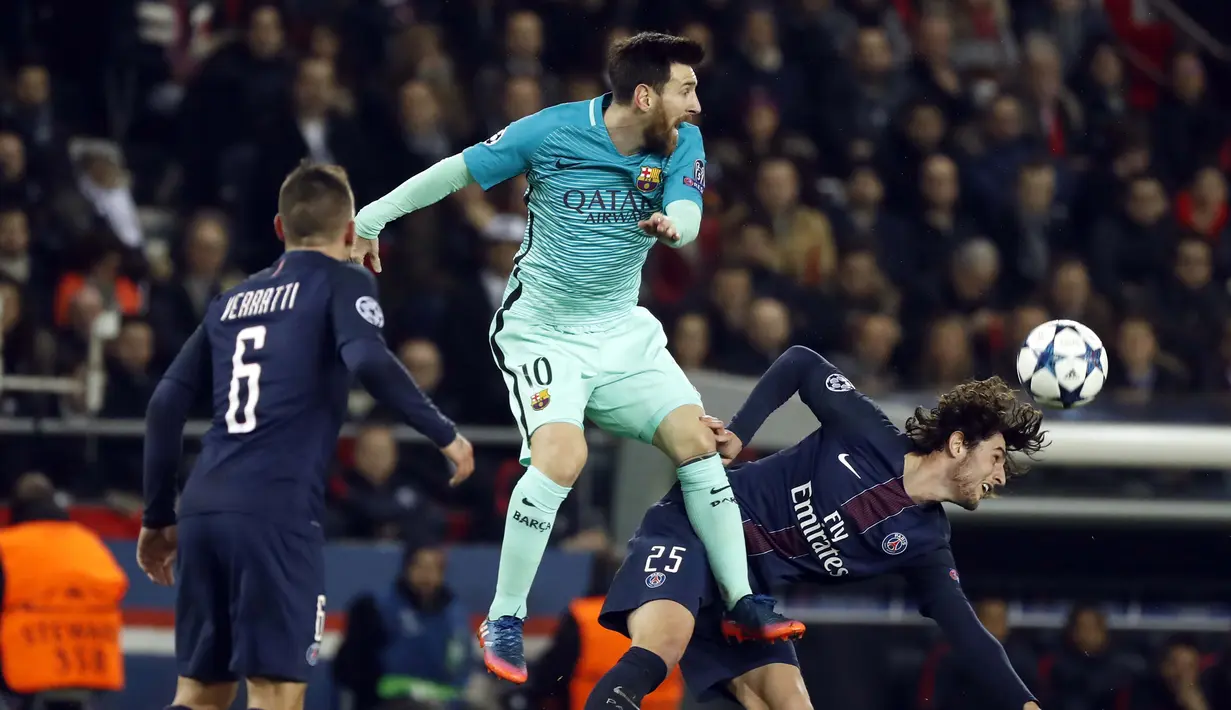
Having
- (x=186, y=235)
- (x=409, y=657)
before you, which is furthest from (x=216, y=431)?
(x=186, y=235)

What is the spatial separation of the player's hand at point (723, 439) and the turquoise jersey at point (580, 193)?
20.6 inches

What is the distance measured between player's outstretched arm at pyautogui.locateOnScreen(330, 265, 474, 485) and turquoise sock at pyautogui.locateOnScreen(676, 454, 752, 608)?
1.12m

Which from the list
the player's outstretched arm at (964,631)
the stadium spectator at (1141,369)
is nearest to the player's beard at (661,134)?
the player's outstretched arm at (964,631)

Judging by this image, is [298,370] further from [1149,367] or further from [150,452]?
[1149,367]

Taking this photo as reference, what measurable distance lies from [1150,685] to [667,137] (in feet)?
17.6

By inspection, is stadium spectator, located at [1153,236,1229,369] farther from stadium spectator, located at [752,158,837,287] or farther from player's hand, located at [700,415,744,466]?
player's hand, located at [700,415,744,466]

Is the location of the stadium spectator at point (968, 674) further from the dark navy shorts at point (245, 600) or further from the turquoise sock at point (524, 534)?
Result: the dark navy shorts at point (245, 600)

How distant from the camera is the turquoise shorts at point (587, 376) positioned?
6.72 m

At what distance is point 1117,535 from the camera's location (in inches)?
421

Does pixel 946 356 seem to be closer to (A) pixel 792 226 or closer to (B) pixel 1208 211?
(A) pixel 792 226

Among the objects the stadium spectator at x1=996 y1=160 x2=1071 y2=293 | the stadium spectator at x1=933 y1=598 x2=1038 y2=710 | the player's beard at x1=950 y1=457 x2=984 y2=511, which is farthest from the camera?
the stadium spectator at x1=996 y1=160 x2=1071 y2=293

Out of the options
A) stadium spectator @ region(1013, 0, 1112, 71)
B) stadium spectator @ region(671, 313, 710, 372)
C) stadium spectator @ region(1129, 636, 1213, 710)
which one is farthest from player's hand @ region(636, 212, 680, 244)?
stadium spectator @ region(1013, 0, 1112, 71)

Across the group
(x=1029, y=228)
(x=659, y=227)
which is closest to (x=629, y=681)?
(x=659, y=227)

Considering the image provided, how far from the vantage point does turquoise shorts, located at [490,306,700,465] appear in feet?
22.1
